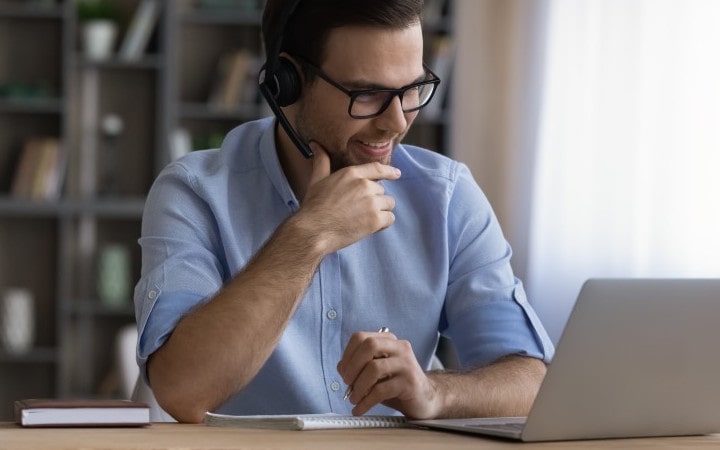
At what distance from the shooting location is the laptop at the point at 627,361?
120cm

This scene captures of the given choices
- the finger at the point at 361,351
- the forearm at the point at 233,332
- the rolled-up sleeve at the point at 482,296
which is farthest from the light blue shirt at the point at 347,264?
the finger at the point at 361,351

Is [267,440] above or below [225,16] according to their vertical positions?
below

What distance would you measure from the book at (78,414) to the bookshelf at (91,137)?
346 cm

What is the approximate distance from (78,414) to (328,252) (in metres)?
0.46

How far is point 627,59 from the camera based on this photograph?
3.98 m

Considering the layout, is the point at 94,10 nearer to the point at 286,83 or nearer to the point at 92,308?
the point at 92,308

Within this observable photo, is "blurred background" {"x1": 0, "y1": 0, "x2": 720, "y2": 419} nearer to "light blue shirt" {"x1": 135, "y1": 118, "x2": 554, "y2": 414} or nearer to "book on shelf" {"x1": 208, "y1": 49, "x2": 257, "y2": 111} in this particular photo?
"book on shelf" {"x1": 208, "y1": 49, "x2": 257, "y2": 111}

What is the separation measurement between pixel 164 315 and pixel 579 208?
109 inches

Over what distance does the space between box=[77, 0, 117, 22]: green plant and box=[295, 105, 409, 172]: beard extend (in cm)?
305

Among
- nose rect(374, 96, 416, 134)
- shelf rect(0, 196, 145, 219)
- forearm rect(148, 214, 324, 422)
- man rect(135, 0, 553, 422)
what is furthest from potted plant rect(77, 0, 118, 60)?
forearm rect(148, 214, 324, 422)

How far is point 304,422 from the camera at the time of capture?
1.32 meters

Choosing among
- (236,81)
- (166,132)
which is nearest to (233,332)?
(166,132)

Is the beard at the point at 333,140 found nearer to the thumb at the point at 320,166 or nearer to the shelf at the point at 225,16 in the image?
the thumb at the point at 320,166

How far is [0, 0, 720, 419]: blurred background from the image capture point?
427cm
